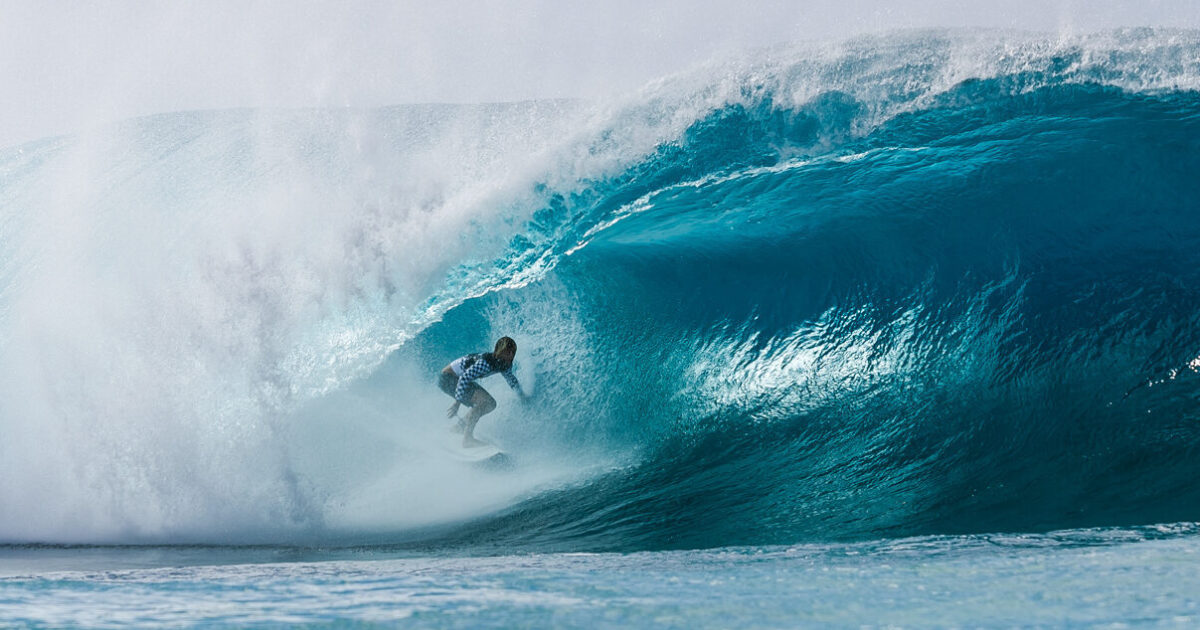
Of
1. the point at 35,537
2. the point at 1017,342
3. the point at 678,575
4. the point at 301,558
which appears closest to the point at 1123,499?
the point at 1017,342

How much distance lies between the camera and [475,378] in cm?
677

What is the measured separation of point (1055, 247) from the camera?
22.2ft

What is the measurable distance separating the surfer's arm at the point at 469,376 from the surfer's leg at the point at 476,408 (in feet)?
0.29

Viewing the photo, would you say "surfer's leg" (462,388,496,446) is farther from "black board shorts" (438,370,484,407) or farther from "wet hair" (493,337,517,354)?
"wet hair" (493,337,517,354)

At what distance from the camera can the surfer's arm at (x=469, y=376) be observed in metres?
6.72

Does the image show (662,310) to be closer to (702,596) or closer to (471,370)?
(471,370)

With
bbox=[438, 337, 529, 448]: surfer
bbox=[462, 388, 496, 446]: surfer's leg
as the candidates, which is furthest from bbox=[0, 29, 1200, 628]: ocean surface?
bbox=[438, 337, 529, 448]: surfer

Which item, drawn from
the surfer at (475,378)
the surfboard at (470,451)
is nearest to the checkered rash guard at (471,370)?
the surfer at (475,378)

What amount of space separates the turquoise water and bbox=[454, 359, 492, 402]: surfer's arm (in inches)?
125

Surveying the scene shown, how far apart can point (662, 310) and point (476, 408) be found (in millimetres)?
2074

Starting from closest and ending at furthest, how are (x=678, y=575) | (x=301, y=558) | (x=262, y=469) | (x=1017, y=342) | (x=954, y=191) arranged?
(x=678, y=575) → (x=301, y=558) → (x=1017, y=342) → (x=262, y=469) → (x=954, y=191)

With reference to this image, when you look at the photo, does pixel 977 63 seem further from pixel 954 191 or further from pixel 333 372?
pixel 333 372

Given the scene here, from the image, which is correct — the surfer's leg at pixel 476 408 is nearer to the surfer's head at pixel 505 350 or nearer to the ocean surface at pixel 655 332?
the ocean surface at pixel 655 332

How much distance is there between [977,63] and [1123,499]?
555cm
